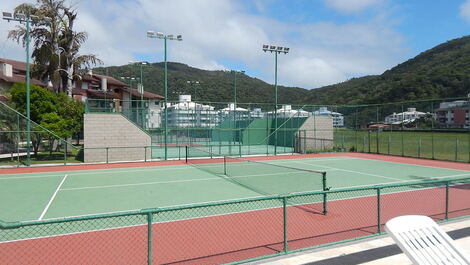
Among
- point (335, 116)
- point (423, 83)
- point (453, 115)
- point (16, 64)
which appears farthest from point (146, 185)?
point (423, 83)

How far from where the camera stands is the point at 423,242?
4469 mm

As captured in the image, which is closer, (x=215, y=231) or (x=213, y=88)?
(x=215, y=231)

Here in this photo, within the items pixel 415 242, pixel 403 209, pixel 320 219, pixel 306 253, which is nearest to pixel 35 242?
pixel 306 253

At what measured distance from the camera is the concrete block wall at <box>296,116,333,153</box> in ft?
109

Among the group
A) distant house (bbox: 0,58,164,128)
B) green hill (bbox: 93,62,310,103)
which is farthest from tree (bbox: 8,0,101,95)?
green hill (bbox: 93,62,310,103)

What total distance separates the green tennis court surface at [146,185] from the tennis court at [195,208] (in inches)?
1.6

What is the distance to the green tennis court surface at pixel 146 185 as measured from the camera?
11.5 m

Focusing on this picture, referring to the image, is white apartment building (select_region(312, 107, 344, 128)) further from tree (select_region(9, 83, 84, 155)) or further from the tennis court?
tree (select_region(9, 83, 84, 155))

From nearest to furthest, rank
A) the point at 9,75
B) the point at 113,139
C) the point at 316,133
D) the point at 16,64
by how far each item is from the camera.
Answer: the point at 113,139
the point at 316,133
the point at 9,75
the point at 16,64

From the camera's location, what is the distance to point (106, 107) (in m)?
25.3

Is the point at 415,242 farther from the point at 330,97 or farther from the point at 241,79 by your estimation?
the point at 241,79

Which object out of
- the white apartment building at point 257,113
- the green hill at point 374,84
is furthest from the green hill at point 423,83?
the white apartment building at point 257,113

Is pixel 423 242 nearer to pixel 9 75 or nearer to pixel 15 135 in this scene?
pixel 15 135

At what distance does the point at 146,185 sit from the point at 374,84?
91312 mm
